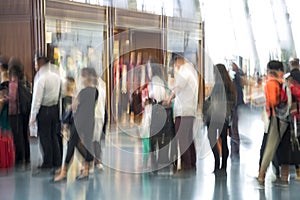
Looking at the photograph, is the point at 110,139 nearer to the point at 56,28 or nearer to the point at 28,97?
the point at 28,97

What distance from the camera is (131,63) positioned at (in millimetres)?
7824

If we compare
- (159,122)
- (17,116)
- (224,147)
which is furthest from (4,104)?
(224,147)

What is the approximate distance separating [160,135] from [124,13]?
180 inches

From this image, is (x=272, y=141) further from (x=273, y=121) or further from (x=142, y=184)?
(x=142, y=184)

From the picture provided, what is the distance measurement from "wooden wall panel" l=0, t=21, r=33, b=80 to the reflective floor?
102 inches

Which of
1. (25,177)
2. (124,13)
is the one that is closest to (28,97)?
(25,177)

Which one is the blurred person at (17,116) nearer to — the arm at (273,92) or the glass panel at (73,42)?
the glass panel at (73,42)

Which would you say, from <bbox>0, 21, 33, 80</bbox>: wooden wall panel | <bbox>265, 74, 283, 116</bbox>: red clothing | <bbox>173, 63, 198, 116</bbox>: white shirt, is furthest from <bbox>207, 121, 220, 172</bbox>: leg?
<bbox>0, 21, 33, 80</bbox>: wooden wall panel

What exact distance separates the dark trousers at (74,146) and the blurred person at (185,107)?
3.47 ft

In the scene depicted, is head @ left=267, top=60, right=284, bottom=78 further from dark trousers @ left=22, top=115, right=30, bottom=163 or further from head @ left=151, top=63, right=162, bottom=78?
dark trousers @ left=22, top=115, right=30, bottom=163

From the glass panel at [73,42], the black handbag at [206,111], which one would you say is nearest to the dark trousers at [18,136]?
the glass panel at [73,42]

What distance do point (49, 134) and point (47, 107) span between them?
342 mm

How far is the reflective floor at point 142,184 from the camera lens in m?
4.77

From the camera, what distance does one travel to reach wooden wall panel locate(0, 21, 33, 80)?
8.89 meters
